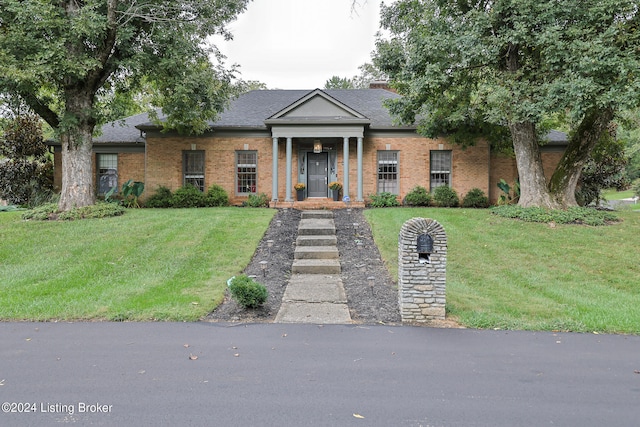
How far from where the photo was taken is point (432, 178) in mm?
17406

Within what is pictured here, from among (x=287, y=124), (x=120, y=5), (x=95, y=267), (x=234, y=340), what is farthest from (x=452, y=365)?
(x=120, y=5)

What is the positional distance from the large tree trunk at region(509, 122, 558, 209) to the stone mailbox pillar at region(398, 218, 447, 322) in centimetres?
893

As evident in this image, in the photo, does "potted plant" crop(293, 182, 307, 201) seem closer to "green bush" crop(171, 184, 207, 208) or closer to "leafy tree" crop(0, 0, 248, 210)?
"green bush" crop(171, 184, 207, 208)

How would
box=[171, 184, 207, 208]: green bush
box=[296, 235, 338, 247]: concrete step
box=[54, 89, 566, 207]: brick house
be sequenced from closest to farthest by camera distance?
box=[296, 235, 338, 247]: concrete step
box=[171, 184, 207, 208]: green bush
box=[54, 89, 566, 207]: brick house

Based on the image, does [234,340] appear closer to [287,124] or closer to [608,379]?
[608,379]

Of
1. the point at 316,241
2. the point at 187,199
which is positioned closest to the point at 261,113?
the point at 187,199

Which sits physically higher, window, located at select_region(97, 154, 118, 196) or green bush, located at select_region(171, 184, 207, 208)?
window, located at select_region(97, 154, 118, 196)

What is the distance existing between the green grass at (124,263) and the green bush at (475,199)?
8.31 metres

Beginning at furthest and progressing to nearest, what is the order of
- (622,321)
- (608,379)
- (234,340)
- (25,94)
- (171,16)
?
(171,16) < (25,94) < (622,321) < (234,340) < (608,379)

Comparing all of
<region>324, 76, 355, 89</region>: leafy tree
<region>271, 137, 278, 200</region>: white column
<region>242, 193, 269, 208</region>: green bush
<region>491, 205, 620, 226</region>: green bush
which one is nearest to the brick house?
<region>271, 137, 278, 200</region>: white column

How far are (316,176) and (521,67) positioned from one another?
867 cm

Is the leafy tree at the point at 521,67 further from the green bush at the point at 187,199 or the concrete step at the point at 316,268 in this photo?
the green bush at the point at 187,199

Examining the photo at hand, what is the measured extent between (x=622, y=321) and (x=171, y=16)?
1463 cm

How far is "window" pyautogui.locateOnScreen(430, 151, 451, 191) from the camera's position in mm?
17359
